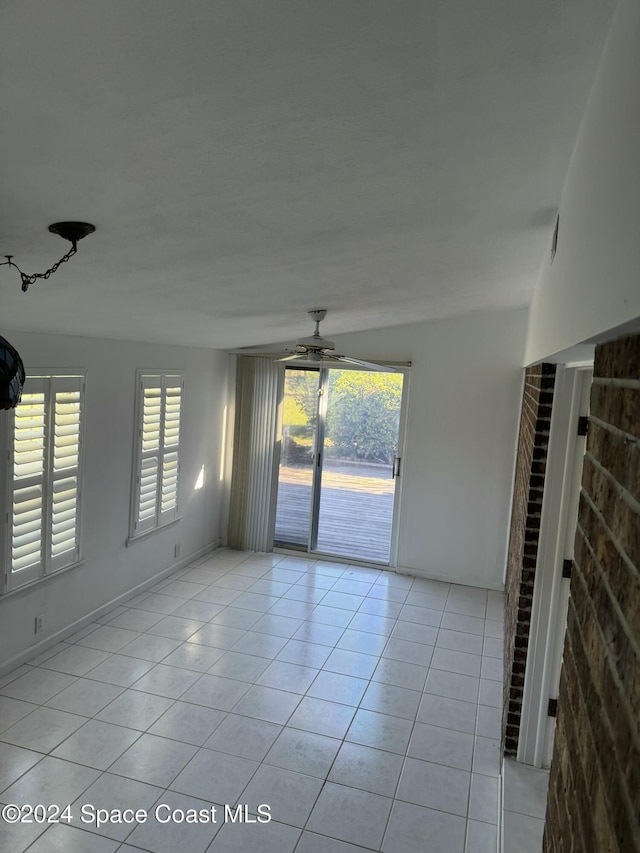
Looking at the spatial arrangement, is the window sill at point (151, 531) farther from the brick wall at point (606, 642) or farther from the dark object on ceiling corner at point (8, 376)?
the brick wall at point (606, 642)

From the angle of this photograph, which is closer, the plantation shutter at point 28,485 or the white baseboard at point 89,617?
the plantation shutter at point 28,485

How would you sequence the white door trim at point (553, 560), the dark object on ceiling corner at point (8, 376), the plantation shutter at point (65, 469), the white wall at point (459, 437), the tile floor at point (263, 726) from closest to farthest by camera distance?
the dark object on ceiling corner at point (8, 376) < the tile floor at point (263, 726) < the white door trim at point (553, 560) < the plantation shutter at point (65, 469) < the white wall at point (459, 437)

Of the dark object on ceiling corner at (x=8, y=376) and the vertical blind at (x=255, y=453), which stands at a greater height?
the dark object on ceiling corner at (x=8, y=376)

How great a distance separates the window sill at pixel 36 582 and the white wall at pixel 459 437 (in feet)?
10.5

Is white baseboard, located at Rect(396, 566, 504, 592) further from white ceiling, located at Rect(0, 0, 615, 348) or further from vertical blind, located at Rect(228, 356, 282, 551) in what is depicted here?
white ceiling, located at Rect(0, 0, 615, 348)

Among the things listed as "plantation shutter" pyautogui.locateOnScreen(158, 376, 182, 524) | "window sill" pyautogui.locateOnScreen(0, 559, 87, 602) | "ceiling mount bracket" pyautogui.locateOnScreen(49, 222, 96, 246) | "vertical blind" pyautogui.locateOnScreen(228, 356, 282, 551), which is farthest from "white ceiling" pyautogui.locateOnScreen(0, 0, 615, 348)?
"vertical blind" pyautogui.locateOnScreen(228, 356, 282, 551)

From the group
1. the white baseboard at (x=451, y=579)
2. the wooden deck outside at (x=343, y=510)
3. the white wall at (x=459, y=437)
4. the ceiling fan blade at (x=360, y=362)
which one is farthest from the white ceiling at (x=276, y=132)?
the white baseboard at (x=451, y=579)

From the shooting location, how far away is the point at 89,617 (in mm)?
4809

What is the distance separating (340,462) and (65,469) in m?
3.04

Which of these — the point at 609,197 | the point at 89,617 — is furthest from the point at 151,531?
the point at 609,197

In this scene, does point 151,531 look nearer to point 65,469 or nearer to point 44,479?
point 65,469

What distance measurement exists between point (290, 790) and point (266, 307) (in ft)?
9.12

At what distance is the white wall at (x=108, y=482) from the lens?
4.14m

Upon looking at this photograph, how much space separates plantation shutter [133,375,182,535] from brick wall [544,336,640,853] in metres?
4.31
